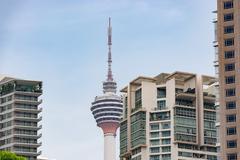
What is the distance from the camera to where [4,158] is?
19512 cm

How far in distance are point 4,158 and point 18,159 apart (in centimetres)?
306

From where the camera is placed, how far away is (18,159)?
638 feet
